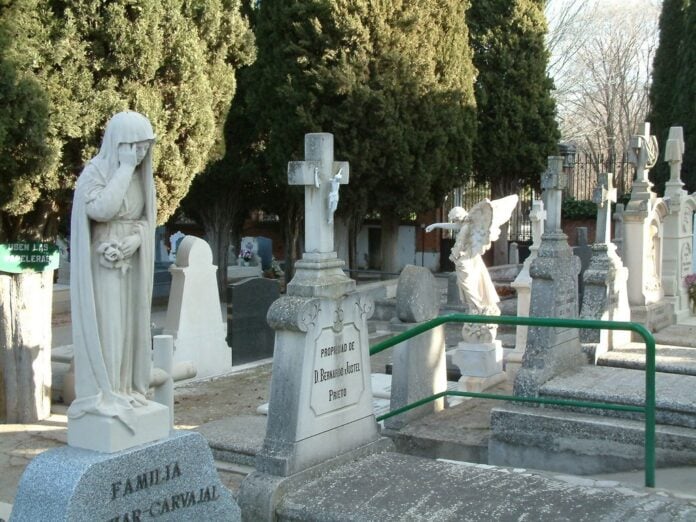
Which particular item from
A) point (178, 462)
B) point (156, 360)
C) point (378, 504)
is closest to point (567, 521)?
point (378, 504)

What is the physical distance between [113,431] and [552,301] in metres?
4.54

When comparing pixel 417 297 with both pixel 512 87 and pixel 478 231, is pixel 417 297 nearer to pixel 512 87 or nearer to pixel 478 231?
pixel 478 231

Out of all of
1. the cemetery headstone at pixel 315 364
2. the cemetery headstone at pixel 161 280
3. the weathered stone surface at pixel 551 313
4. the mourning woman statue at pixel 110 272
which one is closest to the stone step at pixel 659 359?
the weathered stone surface at pixel 551 313

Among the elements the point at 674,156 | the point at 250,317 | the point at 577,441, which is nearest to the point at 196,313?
the point at 250,317

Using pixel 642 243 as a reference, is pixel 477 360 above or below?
below

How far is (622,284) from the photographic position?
952 centimetres

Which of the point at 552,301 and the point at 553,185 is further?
the point at 553,185

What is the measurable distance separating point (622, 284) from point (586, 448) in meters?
3.31

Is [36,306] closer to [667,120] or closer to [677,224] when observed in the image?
[677,224]

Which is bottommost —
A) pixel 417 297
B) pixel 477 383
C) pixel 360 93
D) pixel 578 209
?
pixel 477 383

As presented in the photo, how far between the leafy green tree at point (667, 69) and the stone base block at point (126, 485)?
24505 mm

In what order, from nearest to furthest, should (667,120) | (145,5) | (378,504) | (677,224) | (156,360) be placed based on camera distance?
(378,504), (156,360), (145,5), (677,224), (667,120)

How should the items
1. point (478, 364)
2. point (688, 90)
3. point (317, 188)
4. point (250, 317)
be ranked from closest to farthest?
1. point (317, 188)
2. point (478, 364)
3. point (250, 317)
4. point (688, 90)

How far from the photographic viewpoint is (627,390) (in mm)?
6996
